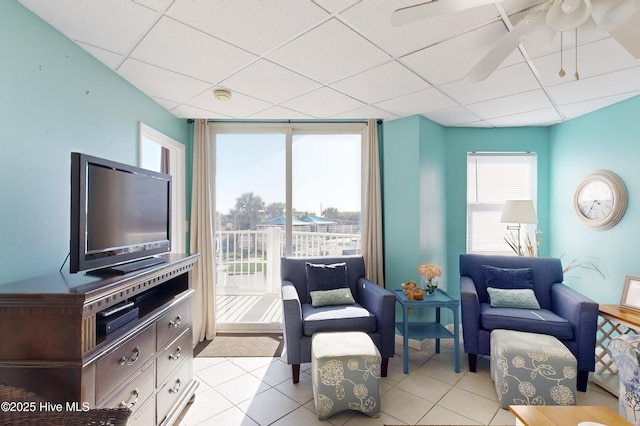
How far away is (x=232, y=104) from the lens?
2807mm

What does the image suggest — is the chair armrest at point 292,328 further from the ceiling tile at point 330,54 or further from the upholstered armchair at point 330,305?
the ceiling tile at point 330,54

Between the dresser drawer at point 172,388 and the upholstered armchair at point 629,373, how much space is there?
2.70 m

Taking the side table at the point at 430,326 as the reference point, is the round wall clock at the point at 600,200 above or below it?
above

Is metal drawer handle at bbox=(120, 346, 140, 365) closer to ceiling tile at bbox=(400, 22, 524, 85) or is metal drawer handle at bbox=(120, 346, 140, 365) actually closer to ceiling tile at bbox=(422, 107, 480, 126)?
ceiling tile at bbox=(400, 22, 524, 85)

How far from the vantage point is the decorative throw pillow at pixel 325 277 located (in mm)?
2918

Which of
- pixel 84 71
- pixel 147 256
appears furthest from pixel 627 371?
pixel 84 71

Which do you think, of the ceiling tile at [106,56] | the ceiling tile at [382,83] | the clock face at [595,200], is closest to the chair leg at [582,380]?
the clock face at [595,200]

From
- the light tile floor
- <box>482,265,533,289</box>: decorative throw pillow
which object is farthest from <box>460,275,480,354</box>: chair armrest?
<box>482,265,533,289</box>: decorative throw pillow

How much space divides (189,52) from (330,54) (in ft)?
3.00

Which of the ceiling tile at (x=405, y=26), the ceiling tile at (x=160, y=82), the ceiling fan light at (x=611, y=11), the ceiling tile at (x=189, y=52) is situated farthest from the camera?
the ceiling tile at (x=160, y=82)

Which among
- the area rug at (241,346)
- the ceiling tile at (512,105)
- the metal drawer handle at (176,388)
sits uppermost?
the ceiling tile at (512,105)

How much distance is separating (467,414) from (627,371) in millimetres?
961

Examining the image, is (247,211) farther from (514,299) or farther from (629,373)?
(629,373)

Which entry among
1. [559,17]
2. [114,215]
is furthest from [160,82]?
[559,17]
